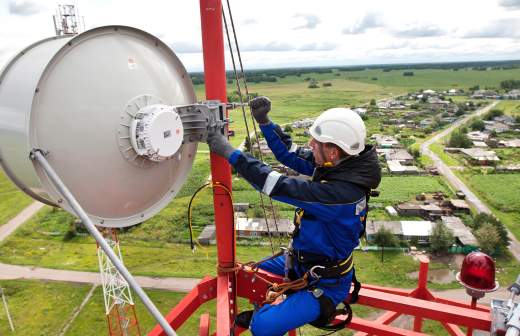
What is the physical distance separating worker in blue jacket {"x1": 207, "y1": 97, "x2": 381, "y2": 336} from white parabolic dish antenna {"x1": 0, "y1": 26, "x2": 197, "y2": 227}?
0.69m

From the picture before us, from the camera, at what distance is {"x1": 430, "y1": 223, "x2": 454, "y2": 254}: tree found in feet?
88.9

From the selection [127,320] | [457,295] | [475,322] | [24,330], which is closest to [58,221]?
[24,330]

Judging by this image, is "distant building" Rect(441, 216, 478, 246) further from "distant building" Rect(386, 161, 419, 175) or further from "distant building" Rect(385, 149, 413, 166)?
"distant building" Rect(385, 149, 413, 166)

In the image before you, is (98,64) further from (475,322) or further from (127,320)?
(127,320)

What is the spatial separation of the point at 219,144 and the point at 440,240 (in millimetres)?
27012

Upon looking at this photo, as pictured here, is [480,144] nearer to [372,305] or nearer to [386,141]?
[386,141]

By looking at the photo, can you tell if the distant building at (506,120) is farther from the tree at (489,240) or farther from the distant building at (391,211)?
the tree at (489,240)

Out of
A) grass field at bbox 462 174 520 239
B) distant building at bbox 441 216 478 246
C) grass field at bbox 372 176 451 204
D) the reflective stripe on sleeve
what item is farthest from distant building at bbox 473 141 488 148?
the reflective stripe on sleeve

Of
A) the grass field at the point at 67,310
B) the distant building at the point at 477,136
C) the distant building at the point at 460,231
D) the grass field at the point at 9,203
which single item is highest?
the distant building at the point at 477,136

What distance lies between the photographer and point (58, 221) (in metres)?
34.8

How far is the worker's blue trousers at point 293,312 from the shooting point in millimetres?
3536

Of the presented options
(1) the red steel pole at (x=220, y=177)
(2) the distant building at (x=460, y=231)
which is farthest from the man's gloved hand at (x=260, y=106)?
(2) the distant building at (x=460, y=231)

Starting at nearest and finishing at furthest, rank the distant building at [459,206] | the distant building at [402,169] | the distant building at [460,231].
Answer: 1. the distant building at [460,231]
2. the distant building at [459,206]
3. the distant building at [402,169]

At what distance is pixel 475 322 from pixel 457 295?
21122 millimetres
